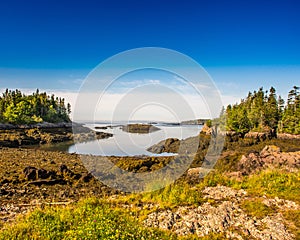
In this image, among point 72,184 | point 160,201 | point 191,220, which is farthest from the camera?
point 72,184

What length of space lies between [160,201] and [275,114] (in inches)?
2965

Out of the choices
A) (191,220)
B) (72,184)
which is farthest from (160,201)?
(72,184)

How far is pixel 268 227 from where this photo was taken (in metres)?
6.67

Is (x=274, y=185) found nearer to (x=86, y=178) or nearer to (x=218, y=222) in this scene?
(x=218, y=222)

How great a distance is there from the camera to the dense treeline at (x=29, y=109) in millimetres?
91188

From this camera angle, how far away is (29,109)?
337 ft

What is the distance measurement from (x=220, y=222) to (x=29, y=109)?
109 meters

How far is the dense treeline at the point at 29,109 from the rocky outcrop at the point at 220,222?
95461mm

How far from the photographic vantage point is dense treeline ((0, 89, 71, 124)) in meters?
91.2

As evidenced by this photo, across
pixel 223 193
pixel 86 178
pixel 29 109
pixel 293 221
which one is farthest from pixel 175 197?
pixel 29 109

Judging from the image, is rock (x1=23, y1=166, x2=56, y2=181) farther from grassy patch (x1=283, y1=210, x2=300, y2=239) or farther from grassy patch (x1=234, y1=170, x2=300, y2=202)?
grassy patch (x1=283, y1=210, x2=300, y2=239)

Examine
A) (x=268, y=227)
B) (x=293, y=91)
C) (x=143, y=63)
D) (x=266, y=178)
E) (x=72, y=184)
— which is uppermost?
(x=293, y=91)

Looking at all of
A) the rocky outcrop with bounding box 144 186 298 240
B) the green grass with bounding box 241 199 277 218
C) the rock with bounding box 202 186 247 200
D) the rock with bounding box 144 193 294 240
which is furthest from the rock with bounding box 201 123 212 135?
the rock with bounding box 144 193 294 240

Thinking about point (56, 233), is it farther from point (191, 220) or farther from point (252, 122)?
point (252, 122)
